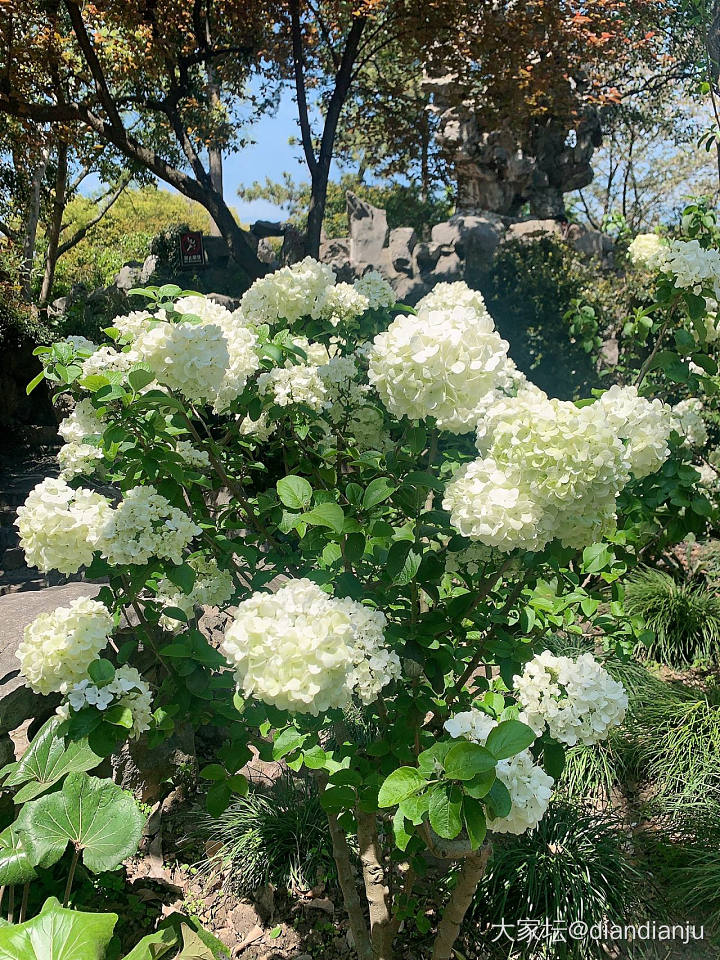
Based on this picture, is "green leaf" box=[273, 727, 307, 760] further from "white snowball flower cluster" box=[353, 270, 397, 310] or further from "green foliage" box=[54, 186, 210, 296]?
"green foliage" box=[54, 186, 210, 296]

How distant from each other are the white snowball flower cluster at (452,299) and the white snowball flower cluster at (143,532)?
724 mm

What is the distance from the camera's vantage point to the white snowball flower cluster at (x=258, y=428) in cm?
195

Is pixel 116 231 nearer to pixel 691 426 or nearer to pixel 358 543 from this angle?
pixel 691 426

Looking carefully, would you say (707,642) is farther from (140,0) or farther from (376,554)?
(140,0)

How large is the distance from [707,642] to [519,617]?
2502mm

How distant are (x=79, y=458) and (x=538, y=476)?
1.24m

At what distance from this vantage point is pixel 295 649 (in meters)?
1.12

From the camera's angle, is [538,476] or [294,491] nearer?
[538,476]

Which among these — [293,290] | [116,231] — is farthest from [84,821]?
[116,231]

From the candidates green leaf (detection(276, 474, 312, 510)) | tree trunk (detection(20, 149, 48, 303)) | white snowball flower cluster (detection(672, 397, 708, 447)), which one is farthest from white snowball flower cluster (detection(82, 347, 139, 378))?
tree trunk (detection(20, 149, 48, 303))

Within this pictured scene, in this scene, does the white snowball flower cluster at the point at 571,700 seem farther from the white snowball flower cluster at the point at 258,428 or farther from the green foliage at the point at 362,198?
the green foliage at the point at 362,198

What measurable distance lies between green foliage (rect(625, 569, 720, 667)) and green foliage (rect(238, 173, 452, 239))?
11604mm

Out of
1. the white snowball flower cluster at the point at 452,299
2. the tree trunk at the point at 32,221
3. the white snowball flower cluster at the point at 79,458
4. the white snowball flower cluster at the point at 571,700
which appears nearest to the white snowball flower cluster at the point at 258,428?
the white snowball flower cluster at the point at 79,458

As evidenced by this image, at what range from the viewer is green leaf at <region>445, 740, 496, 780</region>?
3.62ft
